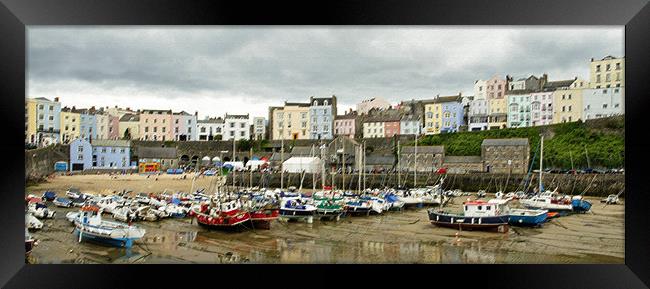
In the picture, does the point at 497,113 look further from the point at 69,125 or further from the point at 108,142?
the point at 69,125

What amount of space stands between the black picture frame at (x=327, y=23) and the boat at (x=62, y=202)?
3.90 ft

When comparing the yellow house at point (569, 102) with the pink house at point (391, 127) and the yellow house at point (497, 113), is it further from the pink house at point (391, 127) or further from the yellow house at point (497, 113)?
the pink house at point (391, 127)

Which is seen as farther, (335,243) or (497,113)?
(497,113)

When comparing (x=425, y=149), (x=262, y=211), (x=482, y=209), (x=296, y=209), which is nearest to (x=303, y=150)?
(x=296, y=209)

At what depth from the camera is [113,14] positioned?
173 inches

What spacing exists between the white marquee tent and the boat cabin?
229cm

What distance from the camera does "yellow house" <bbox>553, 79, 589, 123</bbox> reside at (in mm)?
6076

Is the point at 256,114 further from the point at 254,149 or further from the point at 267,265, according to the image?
the point at 267,265

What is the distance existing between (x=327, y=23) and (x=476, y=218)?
3.64m

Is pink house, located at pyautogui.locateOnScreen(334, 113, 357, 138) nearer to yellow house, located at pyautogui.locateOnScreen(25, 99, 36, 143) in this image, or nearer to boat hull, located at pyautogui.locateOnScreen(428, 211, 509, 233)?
boat hull, located at pyautogui.locateOnScreen(428, 211, 509, 233)

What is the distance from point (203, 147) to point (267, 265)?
237cm

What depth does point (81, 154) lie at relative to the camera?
6.09m

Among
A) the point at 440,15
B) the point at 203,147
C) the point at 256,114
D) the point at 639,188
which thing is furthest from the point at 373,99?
the point at 639,188

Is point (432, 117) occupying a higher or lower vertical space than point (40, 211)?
higher
